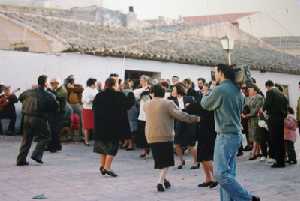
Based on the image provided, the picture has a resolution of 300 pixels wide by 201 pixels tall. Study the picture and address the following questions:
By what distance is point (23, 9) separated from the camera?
27.5 metres

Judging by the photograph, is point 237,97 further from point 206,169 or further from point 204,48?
point 204,48

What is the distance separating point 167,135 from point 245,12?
110ft

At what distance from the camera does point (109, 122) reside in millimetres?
9547

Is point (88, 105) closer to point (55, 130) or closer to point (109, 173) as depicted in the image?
point (55, 130)

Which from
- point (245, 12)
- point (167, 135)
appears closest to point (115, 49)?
point (167, 135)

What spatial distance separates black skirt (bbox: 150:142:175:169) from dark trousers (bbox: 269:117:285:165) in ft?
11.1

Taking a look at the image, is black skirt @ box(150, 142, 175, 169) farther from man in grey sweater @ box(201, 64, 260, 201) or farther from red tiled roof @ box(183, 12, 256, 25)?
red tiled roof @ box(183, 12, 256, 25)

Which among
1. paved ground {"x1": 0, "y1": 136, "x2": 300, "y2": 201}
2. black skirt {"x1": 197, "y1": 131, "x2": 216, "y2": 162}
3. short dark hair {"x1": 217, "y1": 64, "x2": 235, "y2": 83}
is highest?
short dark hair {"x1": 217, "y1": 64, "x2": 235, "y2": 83}

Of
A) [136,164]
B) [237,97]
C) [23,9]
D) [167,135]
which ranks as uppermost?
[23,9]

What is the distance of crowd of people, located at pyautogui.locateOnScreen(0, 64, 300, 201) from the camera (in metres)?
6.55

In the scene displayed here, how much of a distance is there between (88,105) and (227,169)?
8.23 meters

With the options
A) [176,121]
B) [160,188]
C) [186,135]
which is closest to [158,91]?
[160,188]

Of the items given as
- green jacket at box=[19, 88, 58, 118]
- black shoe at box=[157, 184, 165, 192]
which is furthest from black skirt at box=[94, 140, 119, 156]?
green jacket at box=[19, 88, 58, 118]

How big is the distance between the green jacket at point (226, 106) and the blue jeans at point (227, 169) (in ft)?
0.31
